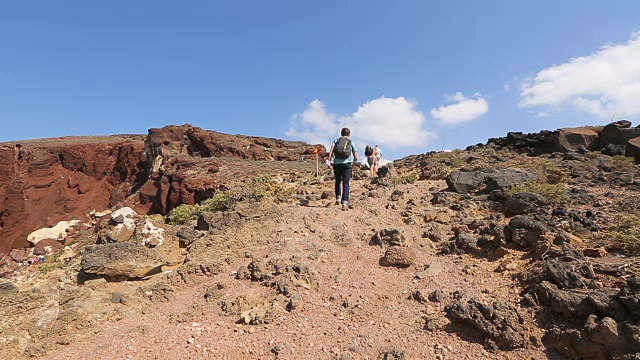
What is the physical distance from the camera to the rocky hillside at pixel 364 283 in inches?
129

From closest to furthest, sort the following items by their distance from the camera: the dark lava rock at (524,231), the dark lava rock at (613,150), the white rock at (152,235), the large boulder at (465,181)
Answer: the dark lava rock at (524,231) → the white rock at (152,235) → the large boulder at (465,181) → the dark lava rock at (613,150)

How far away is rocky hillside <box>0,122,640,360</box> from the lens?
328 centimetres

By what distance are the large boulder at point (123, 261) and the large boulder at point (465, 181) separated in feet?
20.6

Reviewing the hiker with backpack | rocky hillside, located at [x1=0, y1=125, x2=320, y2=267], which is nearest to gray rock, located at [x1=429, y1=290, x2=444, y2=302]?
the hiker with backpack

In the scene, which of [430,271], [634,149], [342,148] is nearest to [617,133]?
[634,149]

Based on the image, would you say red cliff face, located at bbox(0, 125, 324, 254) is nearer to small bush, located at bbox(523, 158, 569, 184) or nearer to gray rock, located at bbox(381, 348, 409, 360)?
small bush, located at bbox(523, 158, 569, 184)

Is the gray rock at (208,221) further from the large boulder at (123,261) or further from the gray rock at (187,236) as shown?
the large boulder at (123,261)

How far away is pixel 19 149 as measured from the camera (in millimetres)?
22297

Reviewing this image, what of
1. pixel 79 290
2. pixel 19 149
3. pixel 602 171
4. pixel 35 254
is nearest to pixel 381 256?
pixel 79 290

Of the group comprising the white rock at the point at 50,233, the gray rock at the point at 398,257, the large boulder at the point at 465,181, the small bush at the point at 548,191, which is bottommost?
the white rock at the point at 50,233

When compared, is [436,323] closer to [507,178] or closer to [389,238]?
[389,238]

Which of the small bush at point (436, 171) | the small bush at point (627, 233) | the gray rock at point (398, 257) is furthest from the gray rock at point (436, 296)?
the small bush at point (436, 171)

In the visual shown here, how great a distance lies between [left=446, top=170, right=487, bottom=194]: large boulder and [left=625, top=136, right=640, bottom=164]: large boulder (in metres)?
7.24

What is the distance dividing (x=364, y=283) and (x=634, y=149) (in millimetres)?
12748
